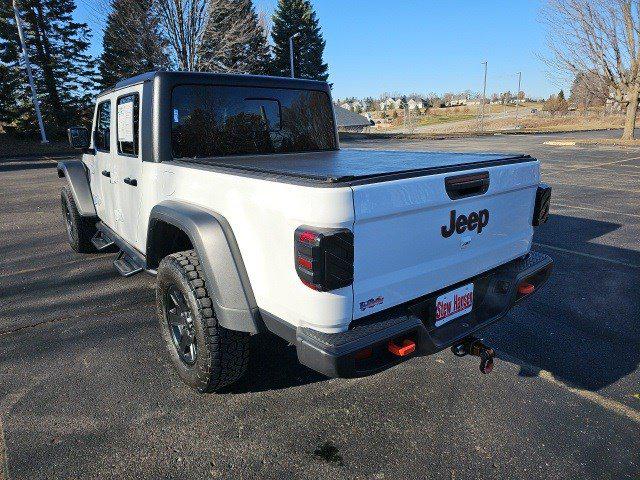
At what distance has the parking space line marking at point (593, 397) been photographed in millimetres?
2580

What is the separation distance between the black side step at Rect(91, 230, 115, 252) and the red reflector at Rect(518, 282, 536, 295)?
150 inches

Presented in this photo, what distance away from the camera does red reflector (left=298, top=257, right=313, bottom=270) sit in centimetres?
192

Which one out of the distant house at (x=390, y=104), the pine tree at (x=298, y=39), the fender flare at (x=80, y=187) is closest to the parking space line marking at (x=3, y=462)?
the fender flare at (x=80, y=187)

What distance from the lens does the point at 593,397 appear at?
8.98 ft

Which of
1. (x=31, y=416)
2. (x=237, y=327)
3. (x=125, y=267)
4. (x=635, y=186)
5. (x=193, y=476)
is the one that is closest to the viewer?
(x=193, y=476)

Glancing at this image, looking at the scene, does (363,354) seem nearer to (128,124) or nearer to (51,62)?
(128,124)

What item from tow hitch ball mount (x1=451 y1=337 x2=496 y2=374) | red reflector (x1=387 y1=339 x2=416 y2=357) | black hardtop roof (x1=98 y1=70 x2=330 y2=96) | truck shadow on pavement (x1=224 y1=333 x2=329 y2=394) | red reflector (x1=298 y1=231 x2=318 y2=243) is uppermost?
black hardtop roof (x1=98 y1=70 x2=330 y2=96)

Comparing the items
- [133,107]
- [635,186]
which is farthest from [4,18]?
[635,186]

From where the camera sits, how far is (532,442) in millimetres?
2373

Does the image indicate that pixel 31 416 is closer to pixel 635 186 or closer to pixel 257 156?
pixel 257 156

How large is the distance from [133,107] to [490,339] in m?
3.41

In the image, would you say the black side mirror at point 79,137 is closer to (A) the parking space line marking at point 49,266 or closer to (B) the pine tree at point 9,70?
(A) the parking space line marking at point 49,266

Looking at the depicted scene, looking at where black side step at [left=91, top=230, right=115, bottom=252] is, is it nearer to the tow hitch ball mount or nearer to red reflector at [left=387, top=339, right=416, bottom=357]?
red reflector at [left=387, top=339, right=416, bottom=357]

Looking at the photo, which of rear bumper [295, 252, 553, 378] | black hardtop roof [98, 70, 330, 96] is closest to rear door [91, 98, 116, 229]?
black hardtop roof [98, 70, 330, 96]
